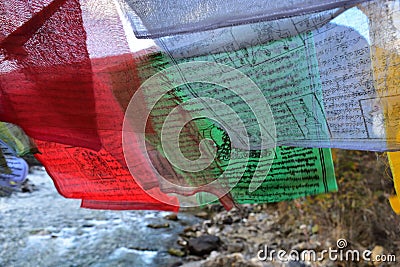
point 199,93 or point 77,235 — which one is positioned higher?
point 199,93

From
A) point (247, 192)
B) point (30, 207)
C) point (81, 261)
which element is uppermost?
point (247, 192)

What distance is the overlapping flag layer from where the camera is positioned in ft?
2.38

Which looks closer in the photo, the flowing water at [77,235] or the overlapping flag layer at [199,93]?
the overlapping flag layer at [199,93]

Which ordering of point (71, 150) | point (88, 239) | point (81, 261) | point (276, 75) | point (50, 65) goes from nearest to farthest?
point (276, 75) < point (50, 65) < point (71, 150) < point (81, 261) < point (88, 239)

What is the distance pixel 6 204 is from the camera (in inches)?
201

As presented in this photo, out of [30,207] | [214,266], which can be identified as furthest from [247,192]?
[30,207]

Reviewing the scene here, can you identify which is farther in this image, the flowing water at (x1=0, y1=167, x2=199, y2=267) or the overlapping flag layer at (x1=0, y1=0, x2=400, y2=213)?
the flowing water at (x1=0, y1=167, x2=199, y2=267)

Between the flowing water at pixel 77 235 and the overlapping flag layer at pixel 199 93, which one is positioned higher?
the overlapping flag layer at pixel 199 93

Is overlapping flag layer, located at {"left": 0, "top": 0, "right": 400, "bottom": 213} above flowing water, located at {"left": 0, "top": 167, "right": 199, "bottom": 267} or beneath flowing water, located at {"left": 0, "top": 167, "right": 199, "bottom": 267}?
above

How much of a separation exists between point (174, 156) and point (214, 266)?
2.72m

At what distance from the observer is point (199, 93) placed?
89 cm

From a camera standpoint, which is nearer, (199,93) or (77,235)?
(199,93)

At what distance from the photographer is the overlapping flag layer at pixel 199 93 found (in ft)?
2.38

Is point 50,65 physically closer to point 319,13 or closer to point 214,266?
point 319,13
